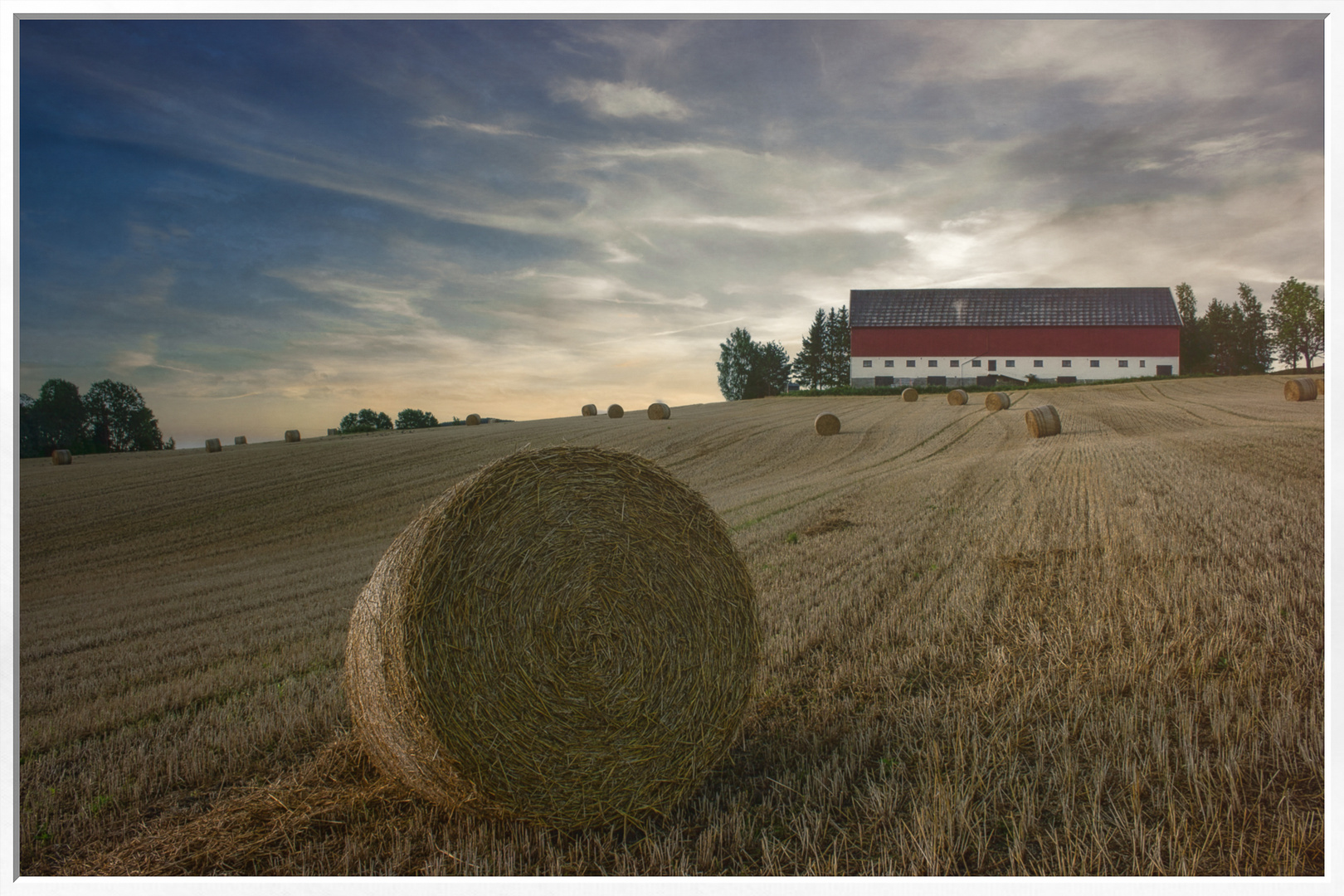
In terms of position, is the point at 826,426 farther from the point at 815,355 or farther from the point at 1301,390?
the point at 815,355

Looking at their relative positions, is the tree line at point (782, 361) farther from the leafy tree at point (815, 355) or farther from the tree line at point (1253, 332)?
the tree line at point (1253, 332)

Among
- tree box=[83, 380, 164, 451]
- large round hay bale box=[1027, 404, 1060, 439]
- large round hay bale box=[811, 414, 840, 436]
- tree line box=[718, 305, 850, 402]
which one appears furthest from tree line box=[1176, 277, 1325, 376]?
tree line box=[718, 305, 850, 402]

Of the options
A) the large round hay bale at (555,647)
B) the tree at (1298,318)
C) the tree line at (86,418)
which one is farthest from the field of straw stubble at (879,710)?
the tree line at (86,418)

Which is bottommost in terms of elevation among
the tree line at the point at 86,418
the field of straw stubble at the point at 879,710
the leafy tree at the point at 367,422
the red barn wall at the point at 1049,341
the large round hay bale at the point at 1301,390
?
the field of straw stubble at the point at 879,710

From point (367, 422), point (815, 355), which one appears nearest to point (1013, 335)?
point (815, 355)

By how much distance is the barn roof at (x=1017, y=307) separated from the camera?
45406mm

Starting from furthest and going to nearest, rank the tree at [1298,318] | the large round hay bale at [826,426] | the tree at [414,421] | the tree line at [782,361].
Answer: the tree line at [782,361], the tree at [414,421], the large round hay bale at [826,426], the tree at [1298,318]

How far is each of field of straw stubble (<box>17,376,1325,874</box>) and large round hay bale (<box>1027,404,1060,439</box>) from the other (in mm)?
8629

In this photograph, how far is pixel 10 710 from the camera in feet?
11.2

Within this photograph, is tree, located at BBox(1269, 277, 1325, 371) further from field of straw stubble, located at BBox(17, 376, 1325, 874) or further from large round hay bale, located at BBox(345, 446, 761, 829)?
large round hay bale, located at BBox(345, 446, 761, 829)

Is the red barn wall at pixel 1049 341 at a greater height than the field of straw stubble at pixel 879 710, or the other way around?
the red barn wall at pixel 1049 341

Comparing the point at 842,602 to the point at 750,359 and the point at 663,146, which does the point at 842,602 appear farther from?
the point at 750,359

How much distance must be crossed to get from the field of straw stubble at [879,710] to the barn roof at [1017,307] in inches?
1489
